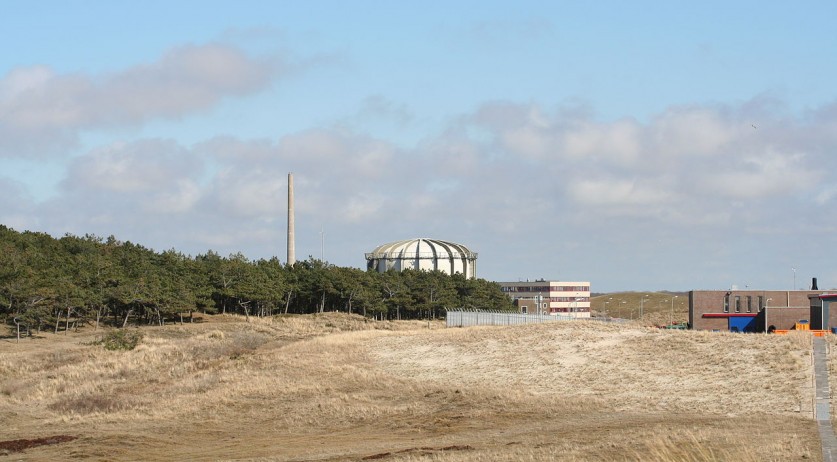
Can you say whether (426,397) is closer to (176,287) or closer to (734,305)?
(176,287)

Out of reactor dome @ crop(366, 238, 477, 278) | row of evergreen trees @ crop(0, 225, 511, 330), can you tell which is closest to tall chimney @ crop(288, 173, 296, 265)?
row of evergreen trees @ crop(0, 225, 511, 330)

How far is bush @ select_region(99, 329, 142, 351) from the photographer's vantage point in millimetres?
78938

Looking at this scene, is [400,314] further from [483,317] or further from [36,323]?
[36,323]

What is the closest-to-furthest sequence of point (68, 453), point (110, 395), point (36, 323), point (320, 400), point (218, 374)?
1. point (68, 453)
2. point (320, 400)
3. point (110, 395)
4. point (218, 374)
5. point (36, 323)

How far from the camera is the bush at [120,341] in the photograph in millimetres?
78938

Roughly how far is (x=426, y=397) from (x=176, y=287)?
58369 millimetres

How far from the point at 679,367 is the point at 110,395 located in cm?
3415

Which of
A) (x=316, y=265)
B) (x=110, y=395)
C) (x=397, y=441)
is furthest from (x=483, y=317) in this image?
(x=397, y=441)

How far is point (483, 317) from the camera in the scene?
11069 cm

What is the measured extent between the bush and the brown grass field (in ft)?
5.82

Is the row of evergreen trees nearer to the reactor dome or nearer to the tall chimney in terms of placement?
the tall chimney

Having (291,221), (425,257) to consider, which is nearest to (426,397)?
(291,221)

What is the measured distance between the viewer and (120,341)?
80.0 meters

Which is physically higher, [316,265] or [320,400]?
[316,265]
